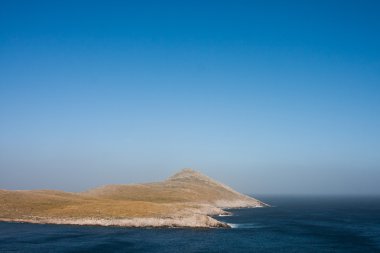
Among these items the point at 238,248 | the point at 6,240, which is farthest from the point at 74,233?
the point at 238,248

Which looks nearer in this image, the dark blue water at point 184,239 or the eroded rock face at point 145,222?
the dark blue water at point 184,239

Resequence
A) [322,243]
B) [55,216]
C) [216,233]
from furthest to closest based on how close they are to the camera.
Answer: [55,216] < [216,233] < [322,243]

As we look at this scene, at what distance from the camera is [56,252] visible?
241 ft

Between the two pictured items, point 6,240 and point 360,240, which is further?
point 360,240

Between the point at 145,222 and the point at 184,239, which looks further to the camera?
the point at 145,222

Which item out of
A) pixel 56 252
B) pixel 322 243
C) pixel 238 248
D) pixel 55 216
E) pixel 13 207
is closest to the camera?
pixel 56 252

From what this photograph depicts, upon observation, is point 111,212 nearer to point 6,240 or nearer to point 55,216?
point 55,216

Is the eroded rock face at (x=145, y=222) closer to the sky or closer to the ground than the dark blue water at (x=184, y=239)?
closer to the sky

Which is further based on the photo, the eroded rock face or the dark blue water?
the eroded rock face

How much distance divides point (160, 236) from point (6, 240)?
108 feet

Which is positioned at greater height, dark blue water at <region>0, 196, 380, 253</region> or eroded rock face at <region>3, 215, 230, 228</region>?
eroded rock face at <region>3, 215, 230, 228</region>

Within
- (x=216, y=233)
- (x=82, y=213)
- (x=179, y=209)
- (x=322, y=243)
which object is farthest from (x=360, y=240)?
(x=82, y=213)

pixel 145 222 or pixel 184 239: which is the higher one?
pixel 145 222

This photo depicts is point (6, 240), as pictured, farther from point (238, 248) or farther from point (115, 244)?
point (238, 248)
